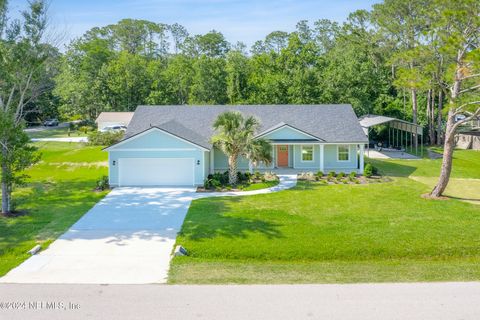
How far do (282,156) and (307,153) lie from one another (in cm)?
165

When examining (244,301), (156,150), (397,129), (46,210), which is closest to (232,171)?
(156,150)

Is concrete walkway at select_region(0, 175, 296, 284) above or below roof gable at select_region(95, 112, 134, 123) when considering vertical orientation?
below

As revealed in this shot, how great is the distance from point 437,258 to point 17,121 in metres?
18.2

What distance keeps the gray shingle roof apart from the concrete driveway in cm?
825

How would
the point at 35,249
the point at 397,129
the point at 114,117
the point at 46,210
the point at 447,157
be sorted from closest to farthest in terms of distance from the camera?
the point at 35,249
the point at 46,210
the point at 447,157
the point at 397,129
the point at 114,117

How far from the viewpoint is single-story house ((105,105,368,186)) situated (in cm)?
2411

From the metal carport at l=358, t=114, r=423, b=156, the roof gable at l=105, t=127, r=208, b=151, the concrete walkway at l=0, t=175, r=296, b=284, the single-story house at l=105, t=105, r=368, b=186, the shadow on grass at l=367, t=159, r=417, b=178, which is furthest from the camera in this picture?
the metal carport at l=358, t=114, r=423, b=156

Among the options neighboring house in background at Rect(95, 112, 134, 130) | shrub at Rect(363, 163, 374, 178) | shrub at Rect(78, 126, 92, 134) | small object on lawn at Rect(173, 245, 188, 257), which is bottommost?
small object on lawn at Rect(173, 245, 188, 257)

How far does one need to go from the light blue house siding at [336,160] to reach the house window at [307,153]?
903 mm

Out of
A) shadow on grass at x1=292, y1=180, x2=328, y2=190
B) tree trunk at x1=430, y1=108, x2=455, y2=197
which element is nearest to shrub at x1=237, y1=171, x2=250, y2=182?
shadow on grass at x1=292, y1=180, x2=328, y2=190

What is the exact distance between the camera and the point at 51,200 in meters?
20.8

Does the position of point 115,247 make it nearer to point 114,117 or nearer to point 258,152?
point 258,152

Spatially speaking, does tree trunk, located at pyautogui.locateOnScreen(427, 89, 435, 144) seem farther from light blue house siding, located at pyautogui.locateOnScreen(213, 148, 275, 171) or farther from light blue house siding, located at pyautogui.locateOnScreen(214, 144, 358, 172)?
light blue house siding, located at pyautogui.locateOnScreen(213, 148, 275, 171)

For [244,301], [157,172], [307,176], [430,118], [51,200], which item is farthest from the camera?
[430,118]
